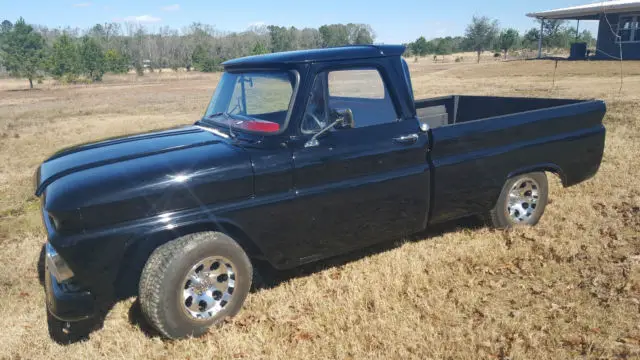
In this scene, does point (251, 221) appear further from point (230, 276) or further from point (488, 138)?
point (488, 138)

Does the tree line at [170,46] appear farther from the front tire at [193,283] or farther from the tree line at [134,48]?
the front tire at [193,283]

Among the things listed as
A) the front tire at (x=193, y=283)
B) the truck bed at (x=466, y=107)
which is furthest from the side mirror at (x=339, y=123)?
the truck bed at (x=466, y=107)

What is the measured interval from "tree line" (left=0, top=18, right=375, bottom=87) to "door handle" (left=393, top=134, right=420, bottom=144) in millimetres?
18362

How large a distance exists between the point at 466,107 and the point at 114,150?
4652 millimetres

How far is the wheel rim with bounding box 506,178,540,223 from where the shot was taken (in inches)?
192

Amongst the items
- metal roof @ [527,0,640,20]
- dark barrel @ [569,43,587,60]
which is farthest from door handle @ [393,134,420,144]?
dark barrel @ [569,43,587,60]

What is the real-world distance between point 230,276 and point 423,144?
6.53ft

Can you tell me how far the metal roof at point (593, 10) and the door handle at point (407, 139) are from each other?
35.8 meters

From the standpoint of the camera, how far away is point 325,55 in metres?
3.76

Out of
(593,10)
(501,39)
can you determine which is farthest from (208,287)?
(501,39)

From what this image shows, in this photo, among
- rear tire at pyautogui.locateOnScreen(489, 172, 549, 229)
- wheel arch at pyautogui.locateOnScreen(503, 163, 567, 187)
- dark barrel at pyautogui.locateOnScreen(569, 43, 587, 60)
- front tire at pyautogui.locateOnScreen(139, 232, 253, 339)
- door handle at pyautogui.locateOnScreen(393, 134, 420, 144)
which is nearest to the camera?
front tire at pyautogui.locateOnScreen(139, 232, 253, 339)

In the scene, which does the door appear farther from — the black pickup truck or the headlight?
the headlight

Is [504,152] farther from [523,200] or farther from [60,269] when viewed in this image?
[60,269]

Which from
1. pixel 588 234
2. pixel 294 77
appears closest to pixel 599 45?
pixel 588 234
